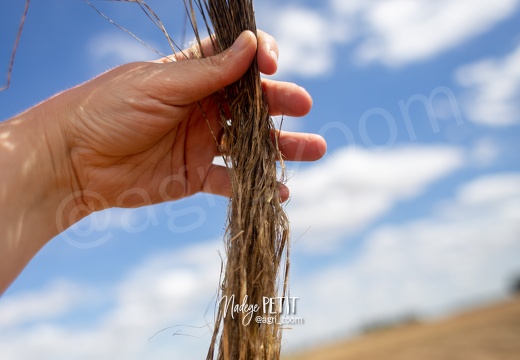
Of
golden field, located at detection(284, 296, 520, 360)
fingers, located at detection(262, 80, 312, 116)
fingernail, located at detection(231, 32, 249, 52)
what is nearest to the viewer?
fingernail, located at detection(231, 32, 249, 52)

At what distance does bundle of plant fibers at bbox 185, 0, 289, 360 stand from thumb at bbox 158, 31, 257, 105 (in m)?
0.08

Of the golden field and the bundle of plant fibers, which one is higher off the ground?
the golden field

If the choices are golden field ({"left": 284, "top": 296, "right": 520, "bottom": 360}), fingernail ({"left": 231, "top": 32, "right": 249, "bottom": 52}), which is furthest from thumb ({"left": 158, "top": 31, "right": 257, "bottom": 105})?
golden field ({"left": 284, "top": 296, "right": 520, "bottom": 360})

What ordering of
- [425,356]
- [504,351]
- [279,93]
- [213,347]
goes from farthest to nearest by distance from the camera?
1. [425,356]
2. [504,351]
3. [279,93]
4. [213,347]

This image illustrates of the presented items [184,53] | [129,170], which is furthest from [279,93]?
[129,170]

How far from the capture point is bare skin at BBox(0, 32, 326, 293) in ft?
5.36

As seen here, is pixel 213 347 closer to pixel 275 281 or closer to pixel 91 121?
pixel 275 281

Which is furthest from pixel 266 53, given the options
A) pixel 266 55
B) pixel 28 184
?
pixel 28 184

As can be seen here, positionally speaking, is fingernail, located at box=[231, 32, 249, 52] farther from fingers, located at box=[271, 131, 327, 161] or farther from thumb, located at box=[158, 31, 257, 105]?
fingers, located at box=[271, 131, 327, 161]

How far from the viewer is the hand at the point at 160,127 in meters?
1.65

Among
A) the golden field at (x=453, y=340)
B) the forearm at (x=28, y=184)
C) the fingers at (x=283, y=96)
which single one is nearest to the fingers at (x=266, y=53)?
the fingers at (x=283, y=96)

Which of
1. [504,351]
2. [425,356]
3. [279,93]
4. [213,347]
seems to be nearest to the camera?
[213,347]

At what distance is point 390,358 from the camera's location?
8.58 metres

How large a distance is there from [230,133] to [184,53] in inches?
14.1
